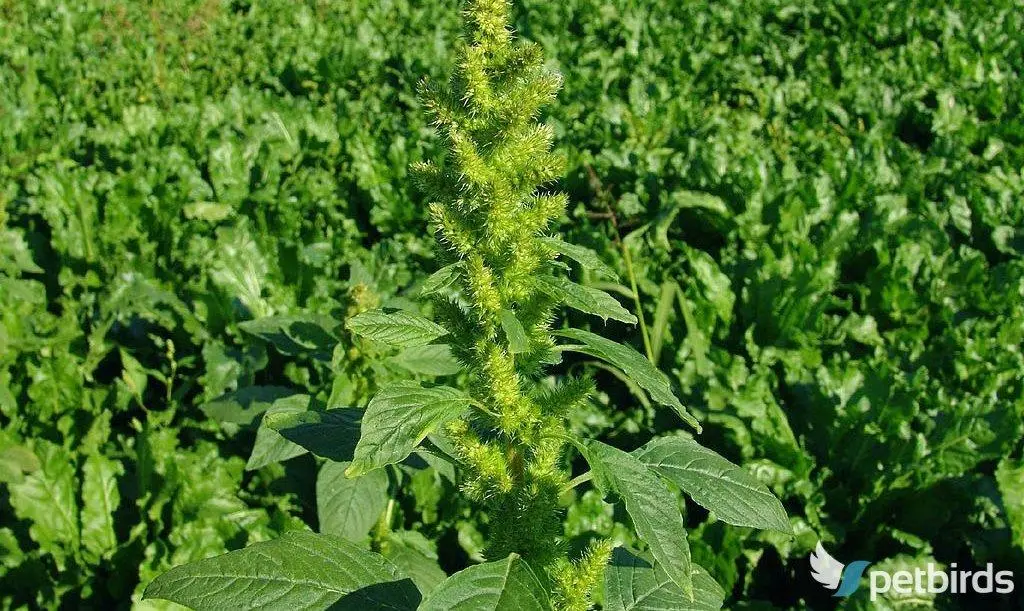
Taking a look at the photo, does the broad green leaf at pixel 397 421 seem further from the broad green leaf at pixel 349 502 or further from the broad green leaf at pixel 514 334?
the broad green leaf at pixel 349 502

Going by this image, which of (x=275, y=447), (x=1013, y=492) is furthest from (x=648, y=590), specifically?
(x=1013, y=492)

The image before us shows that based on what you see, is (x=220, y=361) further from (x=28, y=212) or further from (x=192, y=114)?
(x=192, y=114)

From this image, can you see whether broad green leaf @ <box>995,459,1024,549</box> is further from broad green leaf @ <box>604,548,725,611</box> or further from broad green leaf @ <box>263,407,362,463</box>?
broad green leaf @ <box>263,407,362,463</box>

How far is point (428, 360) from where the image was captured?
2.54 m

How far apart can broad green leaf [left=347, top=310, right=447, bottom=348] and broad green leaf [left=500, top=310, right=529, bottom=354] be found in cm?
17

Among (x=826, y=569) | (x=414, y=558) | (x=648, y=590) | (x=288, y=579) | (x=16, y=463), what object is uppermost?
(x=288, y=579)

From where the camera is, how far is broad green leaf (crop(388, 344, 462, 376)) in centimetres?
240

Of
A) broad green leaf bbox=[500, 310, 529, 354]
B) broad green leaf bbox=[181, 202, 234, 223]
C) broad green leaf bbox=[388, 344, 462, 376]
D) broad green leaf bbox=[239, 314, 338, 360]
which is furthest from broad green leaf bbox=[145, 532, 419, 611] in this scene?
broad green leaf bbox=[181, 202, 234, 223]

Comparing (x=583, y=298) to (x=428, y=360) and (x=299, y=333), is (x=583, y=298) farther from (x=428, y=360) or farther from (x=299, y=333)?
(x=299, y=333)

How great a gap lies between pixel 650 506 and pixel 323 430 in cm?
72

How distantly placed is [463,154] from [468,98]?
0.38ft

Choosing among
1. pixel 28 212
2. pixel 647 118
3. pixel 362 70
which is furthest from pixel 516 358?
pixel 362 70

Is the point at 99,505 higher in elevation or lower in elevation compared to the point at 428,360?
lower

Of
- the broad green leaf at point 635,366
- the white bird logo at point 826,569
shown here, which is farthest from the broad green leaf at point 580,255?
the white bird logo at point 826,569
